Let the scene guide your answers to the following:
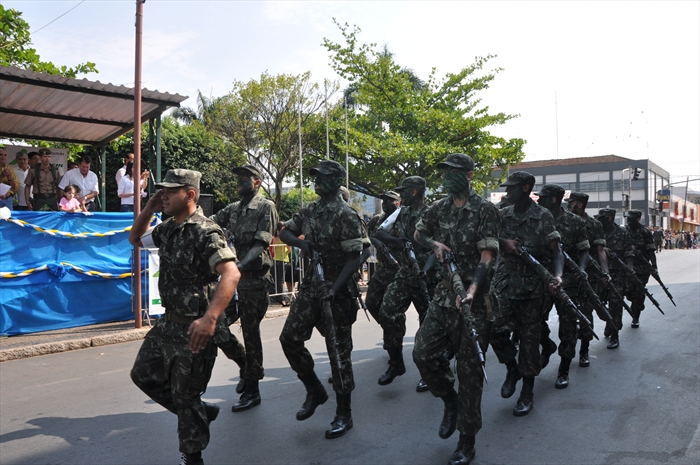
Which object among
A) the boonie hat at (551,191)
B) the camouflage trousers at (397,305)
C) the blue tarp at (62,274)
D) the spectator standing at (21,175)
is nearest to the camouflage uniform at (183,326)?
the camouflage trousers at (397,305)

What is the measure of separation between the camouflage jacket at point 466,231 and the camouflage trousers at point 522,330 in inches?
36.2

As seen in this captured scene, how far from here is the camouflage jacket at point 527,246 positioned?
510 centimetres

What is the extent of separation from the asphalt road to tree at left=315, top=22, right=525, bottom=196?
1252 centimetres

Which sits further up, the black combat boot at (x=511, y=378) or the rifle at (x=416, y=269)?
the rifle at (x=416, y=269)

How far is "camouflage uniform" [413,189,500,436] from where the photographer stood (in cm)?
380

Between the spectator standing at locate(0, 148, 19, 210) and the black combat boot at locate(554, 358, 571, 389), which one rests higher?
the spectator standing at locate(0, 148, 19, 210)

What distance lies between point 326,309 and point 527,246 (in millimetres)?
2117

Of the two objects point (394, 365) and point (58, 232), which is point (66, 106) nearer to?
point (58, 232)

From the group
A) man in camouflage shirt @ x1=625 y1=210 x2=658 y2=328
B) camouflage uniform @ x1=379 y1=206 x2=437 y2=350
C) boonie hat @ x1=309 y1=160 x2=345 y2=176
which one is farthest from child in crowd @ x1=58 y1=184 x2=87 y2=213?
man in camouflage shirt @ x1=625 y1=210 x2=658 y2=328

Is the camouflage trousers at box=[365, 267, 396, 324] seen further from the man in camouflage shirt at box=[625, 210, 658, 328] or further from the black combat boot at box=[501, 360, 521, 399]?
the man in camouflage shirt at box=[625, 210, 658, 328]

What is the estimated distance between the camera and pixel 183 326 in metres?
3.40

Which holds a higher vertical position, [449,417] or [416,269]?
[416,269]

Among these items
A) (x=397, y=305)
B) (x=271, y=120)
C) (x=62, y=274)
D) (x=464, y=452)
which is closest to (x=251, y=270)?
(x=397, y=305)

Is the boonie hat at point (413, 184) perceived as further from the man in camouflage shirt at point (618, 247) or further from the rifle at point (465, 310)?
the man in camouflage shirt at point (618, 247)
